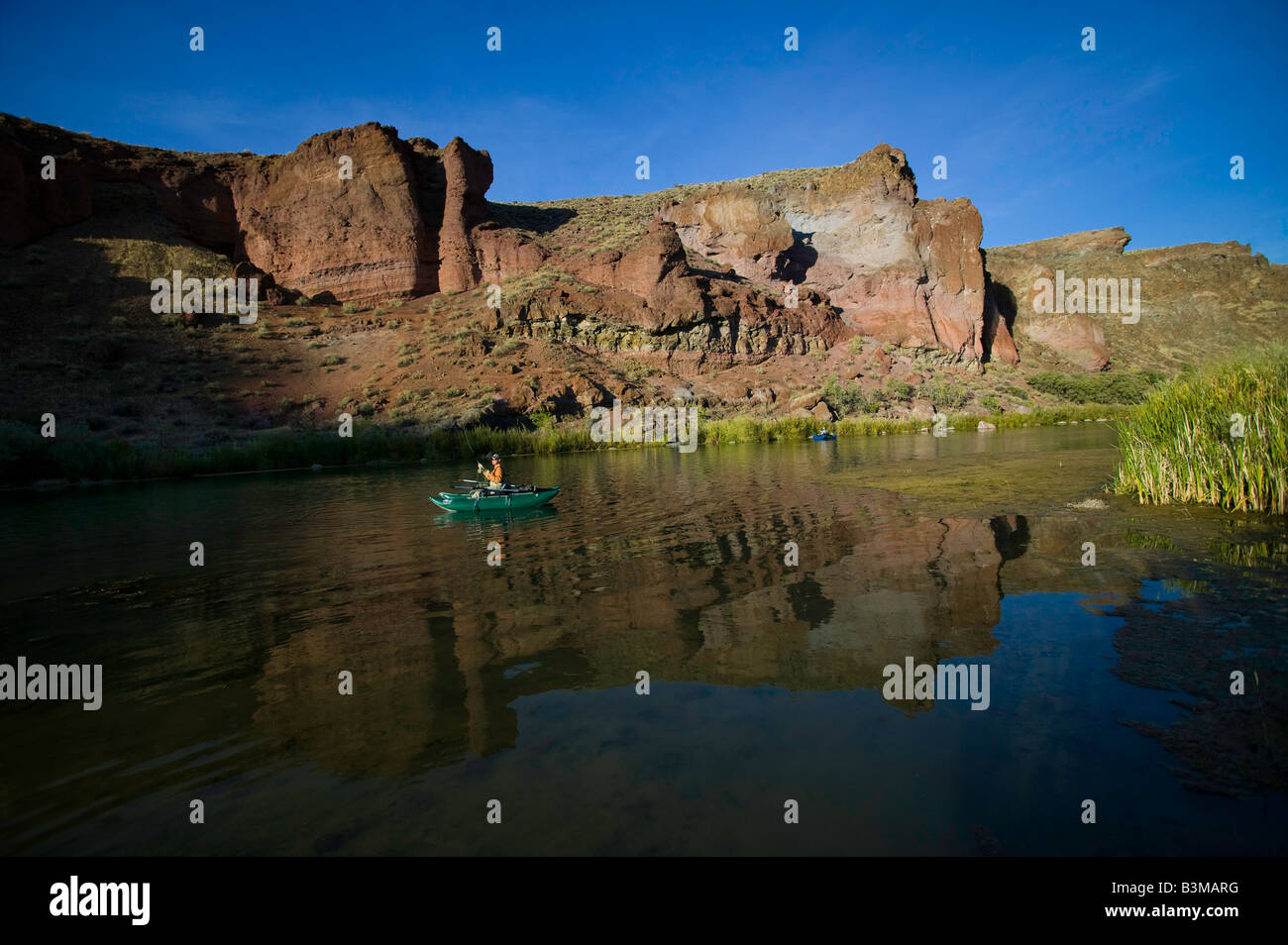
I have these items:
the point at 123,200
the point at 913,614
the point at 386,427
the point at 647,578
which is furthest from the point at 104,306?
the point at 913,614

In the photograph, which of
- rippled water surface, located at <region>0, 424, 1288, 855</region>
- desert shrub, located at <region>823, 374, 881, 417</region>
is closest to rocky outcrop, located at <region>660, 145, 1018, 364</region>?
desert shrub, located at <region>823, 374, 881, 417</region>

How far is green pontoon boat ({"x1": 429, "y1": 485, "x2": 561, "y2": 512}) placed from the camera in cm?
1395

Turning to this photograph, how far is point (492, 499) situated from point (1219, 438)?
1281 centimetres

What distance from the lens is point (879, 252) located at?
206 feet

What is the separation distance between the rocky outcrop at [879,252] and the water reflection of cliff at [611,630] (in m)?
55.5

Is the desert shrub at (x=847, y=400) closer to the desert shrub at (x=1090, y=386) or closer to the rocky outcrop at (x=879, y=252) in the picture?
the rocky outcrop at (x=879, y=252)

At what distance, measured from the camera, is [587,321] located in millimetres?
48156

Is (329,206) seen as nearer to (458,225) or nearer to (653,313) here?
(458,225)

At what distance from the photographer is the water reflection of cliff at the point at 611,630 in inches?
190

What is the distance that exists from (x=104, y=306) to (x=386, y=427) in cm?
2397

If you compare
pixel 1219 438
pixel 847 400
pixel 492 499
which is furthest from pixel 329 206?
pixel 1219 438

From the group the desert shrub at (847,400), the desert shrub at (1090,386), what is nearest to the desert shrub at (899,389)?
the desert shrub at (847,400)

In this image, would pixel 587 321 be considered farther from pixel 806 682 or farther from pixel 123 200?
pixel 806 682
